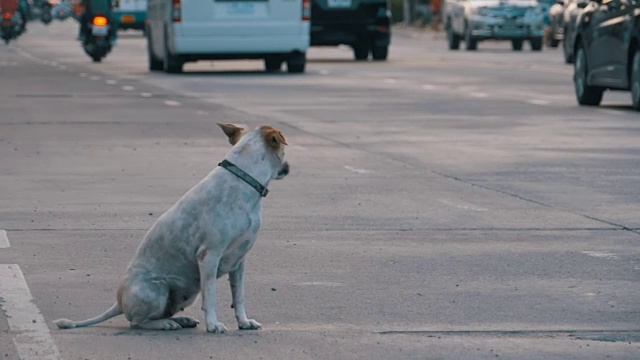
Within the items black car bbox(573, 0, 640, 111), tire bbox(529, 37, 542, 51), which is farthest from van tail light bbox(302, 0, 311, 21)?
tire bbox(529, 37, 542, 51)

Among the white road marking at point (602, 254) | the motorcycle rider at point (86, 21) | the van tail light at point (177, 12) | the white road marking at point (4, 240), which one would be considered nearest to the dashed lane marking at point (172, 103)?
the van tail light at point (177, 12)

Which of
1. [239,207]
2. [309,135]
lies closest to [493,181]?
[309,135]

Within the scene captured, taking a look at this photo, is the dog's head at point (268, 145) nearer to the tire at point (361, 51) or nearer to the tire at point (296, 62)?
the tire at point (296, 62)

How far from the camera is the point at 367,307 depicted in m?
7.86

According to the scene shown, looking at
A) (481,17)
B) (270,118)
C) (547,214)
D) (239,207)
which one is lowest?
(481,17)

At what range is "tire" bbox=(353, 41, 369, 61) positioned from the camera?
38656 mm

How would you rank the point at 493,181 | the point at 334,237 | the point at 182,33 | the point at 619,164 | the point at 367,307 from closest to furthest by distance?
the point at 367,307
the point at 334,237
the point at 493,181
the point at 619,164
the point at 182,33

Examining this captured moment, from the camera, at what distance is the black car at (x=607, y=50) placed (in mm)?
21000

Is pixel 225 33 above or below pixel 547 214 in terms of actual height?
below

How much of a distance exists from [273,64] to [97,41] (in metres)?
7.56

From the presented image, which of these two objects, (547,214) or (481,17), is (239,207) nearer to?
(547,214)

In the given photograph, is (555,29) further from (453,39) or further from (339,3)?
(339,3)

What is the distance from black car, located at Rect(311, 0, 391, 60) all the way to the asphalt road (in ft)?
39.5

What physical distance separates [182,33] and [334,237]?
20276 millimetres
